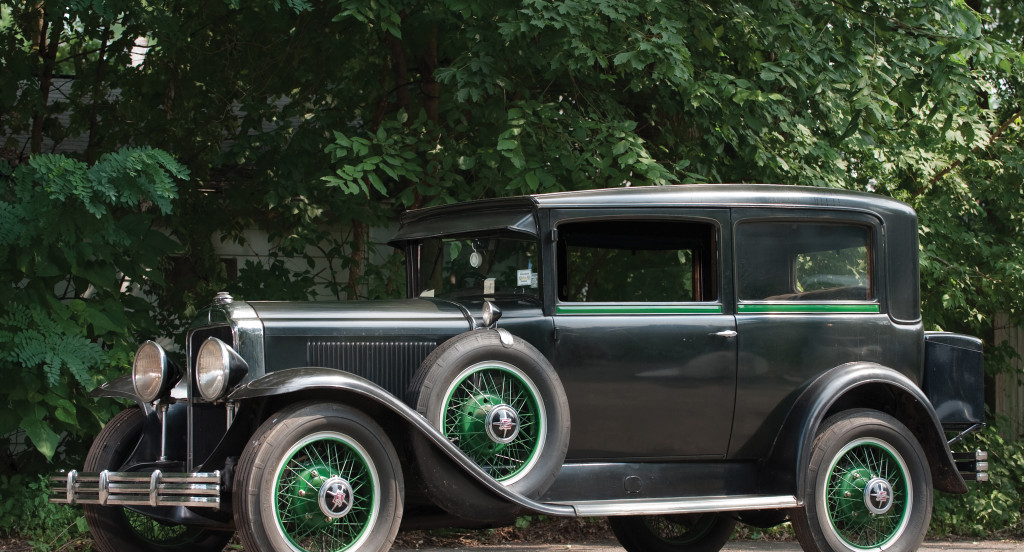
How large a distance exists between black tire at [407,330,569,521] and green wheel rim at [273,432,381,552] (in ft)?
1.04

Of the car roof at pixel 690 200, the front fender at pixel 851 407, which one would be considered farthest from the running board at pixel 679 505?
the car roof at pixel 690 200

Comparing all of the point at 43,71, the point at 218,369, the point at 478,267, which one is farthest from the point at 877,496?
the point at 43,71

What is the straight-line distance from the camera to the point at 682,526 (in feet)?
21.1

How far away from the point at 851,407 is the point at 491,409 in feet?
6.90

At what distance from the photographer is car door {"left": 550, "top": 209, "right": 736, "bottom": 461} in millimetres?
5020

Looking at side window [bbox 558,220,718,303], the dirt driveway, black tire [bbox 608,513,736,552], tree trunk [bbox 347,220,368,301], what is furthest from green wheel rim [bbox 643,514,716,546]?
tree trunk [bbox 347,220,368,301]

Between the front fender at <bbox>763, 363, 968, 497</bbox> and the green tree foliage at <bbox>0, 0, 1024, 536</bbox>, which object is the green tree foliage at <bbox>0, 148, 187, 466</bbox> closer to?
the green tree foliage at <bbox>0, 0, 1024, 536</bbox>

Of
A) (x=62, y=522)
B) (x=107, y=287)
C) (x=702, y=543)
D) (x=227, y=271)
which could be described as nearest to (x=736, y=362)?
(x=702, y=543)

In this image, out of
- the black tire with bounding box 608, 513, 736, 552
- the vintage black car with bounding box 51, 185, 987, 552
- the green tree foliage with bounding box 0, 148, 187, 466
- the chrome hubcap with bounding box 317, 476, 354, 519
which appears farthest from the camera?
the black tire with bounding box 608, 513, 736, 552

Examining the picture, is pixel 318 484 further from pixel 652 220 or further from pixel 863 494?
pixel 863 494

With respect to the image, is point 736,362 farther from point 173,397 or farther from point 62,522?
point 62,522

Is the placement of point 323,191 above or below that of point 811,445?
above

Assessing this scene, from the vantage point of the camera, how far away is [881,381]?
208 inches

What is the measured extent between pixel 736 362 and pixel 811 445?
0.55 m
